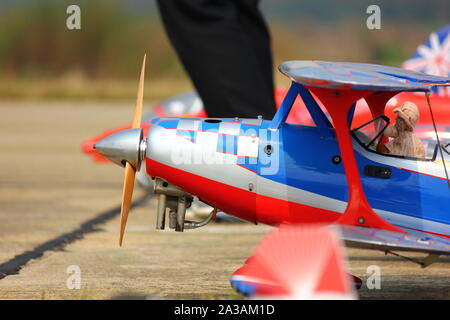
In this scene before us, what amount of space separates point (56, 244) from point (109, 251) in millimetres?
564

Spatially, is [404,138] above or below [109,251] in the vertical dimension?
above

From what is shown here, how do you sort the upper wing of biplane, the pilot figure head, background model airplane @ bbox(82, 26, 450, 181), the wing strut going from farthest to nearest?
1. background model airplane @ bbox(82, 26, 450, 181)
2. the pilot figure head
3. the wing strut
4. the upper wing of biplane

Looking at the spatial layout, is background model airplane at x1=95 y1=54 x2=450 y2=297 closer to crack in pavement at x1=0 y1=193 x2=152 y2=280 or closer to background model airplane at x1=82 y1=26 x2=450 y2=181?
crack in pavement at x1=0 y1=193 x2=152 y2=280

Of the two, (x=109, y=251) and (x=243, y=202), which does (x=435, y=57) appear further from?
(x=243, y=202)

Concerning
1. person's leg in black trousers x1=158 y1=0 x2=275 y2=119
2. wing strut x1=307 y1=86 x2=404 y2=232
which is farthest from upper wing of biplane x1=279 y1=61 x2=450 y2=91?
person's leg in black trousers x1=158 y1=0 x2=275 y2=119

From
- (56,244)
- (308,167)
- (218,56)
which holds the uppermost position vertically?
(218,56)

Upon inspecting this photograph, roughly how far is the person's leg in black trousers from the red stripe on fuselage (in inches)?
83.4

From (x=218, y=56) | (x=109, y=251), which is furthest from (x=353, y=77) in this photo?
(x=109, y=251)

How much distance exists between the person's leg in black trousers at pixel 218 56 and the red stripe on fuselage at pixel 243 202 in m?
2.12

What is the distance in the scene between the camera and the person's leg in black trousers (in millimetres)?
7773

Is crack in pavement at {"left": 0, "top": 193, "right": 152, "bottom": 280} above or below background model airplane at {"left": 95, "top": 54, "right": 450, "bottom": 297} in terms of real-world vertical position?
below

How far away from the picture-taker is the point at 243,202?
18.4ft

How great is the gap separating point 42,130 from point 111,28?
22.4 metres

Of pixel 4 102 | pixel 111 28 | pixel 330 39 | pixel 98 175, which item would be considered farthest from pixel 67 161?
pixel 330 39
